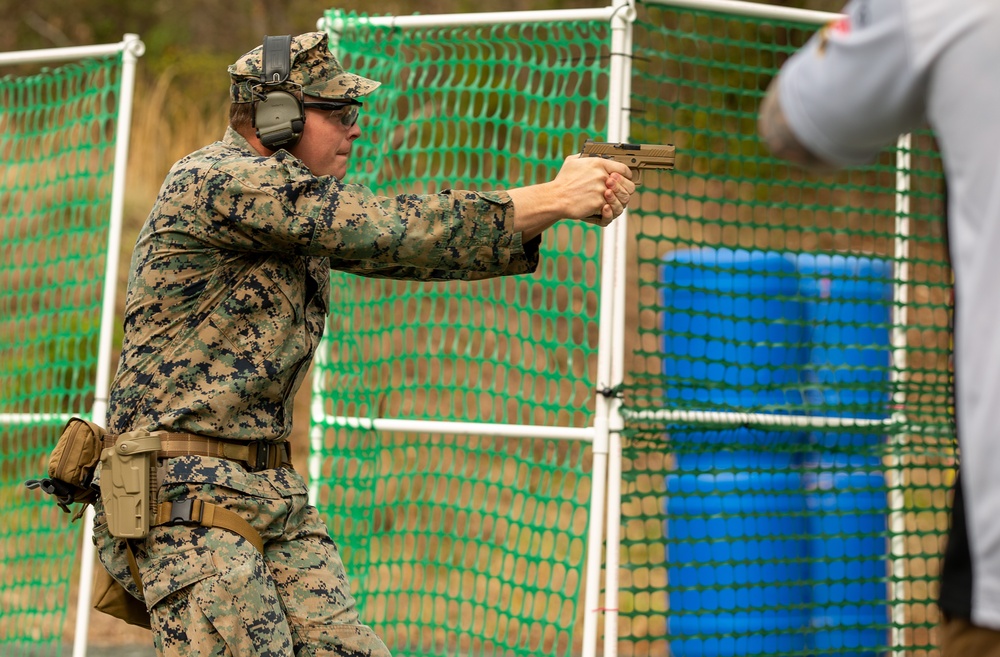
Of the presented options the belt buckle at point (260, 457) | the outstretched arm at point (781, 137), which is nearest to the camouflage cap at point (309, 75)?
the belt buckle at point (260, 457)

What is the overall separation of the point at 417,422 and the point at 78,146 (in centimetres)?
242

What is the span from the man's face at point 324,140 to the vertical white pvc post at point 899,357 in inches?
93.4

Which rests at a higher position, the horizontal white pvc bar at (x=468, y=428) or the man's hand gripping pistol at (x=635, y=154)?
the man's hand gripping pistol at (x=635, y=154)

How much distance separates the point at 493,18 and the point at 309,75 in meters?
1.37

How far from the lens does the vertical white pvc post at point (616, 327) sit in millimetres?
4086

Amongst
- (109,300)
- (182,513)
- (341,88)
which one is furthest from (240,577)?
(109,300)

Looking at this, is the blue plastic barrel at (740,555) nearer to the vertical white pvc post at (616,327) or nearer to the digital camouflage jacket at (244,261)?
the vertical white pvc post at (616,327)

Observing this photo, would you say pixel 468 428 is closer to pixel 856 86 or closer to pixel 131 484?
pixel 131 484

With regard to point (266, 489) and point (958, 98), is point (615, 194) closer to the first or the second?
point (266, 489)

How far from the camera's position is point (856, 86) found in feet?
5.73

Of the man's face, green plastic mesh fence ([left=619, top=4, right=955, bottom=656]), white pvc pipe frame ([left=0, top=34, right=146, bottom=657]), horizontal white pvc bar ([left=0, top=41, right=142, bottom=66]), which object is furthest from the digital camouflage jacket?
horizontal white pvc bar ([left=0, top=41, right=142, bottom=66])

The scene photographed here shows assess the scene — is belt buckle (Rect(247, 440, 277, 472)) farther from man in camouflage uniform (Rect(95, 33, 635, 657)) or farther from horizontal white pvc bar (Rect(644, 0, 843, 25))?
horizontal white pvc bar (Rect(644, 0, 843, 25))

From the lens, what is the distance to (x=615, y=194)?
3225 millimetres

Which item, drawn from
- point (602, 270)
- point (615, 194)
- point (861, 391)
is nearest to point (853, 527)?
point (861, 391)
